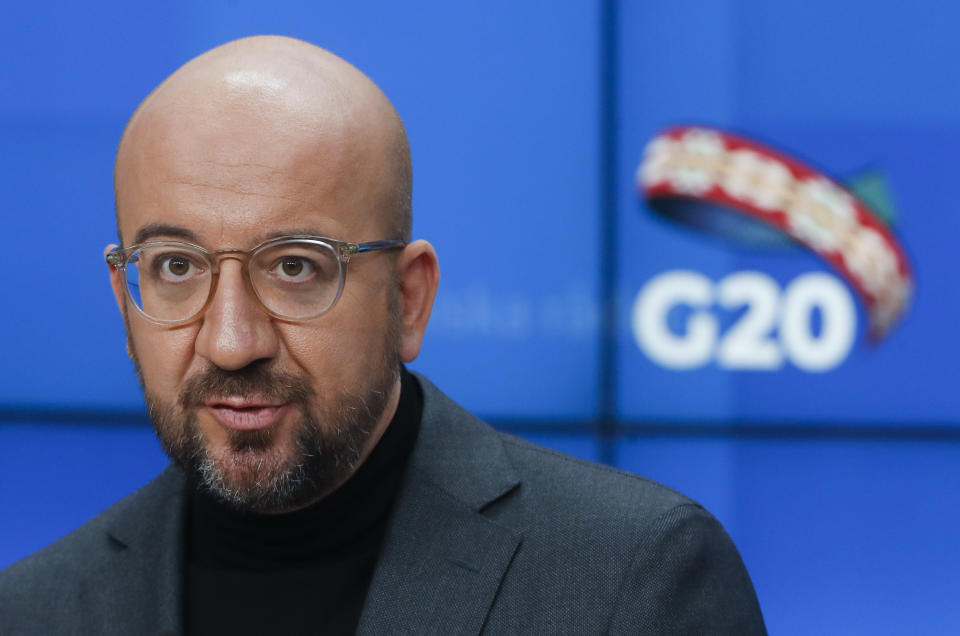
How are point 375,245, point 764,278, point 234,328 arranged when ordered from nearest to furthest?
point 234,328
point 375,245
point 764,278

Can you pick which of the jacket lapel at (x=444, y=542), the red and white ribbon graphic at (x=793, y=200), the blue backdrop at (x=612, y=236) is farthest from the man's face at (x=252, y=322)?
the red and white ribbon graphic at (x=793, y=200)

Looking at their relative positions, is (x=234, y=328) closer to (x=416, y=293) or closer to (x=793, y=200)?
(x=416, y=293)

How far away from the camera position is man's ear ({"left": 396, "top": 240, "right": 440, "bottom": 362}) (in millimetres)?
1279

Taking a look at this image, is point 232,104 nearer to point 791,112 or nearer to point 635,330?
point 635,330

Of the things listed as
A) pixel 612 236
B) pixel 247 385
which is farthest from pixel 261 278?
pixel 612 236

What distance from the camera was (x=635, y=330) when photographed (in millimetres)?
2514

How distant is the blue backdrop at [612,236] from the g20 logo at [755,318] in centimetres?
2

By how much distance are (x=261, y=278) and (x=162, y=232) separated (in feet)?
0.42

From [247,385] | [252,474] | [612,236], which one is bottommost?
[252,474]

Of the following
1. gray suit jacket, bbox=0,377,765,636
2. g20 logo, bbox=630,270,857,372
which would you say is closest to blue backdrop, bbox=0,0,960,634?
g20 logo, bbox=630,270,857,372

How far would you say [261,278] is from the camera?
1.12 meters

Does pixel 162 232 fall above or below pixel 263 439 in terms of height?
above

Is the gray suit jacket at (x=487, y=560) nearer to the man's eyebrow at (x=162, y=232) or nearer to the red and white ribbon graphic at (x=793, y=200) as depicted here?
the man's eyebrow at (x=162, y=232)

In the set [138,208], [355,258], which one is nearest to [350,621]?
[355,258]
